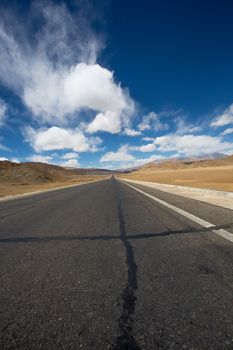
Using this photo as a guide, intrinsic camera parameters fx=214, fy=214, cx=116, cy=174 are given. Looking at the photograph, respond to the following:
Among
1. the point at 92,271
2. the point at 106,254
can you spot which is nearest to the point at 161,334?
the point at 92,271

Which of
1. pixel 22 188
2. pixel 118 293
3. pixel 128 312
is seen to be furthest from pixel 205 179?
pixel 128 312

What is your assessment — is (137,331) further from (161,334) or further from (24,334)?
(24,334)

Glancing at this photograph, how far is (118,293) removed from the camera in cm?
251

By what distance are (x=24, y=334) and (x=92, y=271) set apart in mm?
1338

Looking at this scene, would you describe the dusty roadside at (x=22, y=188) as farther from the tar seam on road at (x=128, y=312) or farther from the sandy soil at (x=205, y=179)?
the tar seam on road at (x=128, y=312)

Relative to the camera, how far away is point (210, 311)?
6.90 feet

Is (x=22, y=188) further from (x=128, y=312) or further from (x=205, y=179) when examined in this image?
(x=128, y=312)

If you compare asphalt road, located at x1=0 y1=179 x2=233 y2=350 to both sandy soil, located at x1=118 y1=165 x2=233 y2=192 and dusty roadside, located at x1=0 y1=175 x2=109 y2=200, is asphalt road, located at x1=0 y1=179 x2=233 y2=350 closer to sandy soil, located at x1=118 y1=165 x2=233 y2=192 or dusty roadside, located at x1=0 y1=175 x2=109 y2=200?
sandy soil, located at x1=118 y1=165 x2=233 y2=192

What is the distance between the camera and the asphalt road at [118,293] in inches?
71.4

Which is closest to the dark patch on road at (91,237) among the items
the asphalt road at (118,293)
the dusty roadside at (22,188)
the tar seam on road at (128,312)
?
the asphalt road at (118,293)

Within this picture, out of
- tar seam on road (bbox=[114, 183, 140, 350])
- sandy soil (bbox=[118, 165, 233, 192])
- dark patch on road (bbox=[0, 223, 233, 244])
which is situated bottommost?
dark patch on road (bbox=[0, 223, 233, 244])

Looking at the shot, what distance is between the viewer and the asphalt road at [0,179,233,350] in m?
1.81

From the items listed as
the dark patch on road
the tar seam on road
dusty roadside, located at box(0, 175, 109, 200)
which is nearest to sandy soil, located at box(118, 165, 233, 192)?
the dark patch on road

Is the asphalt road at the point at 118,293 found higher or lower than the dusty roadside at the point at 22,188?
higher
